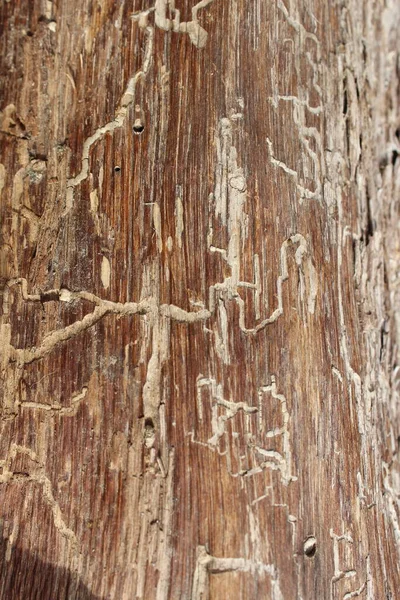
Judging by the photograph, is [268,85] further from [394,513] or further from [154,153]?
[394,513]

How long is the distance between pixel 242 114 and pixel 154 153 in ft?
0.74

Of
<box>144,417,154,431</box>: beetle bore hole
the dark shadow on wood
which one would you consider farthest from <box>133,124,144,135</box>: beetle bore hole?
the dark shadow on wood

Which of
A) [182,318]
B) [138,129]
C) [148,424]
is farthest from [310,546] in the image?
[138,129]

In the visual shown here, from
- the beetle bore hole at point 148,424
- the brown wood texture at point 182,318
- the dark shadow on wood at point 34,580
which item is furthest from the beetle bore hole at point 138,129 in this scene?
the dark shadow on wood at point 34,580

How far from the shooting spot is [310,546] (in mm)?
1271

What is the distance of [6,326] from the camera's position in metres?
1.33

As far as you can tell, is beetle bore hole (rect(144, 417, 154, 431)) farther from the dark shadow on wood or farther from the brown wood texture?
the dark shadow on wood

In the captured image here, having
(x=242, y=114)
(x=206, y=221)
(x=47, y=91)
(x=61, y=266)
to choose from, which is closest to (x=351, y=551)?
(x=206, y=221)

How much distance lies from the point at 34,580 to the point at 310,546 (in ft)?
1.83

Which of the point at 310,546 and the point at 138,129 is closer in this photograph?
the point at 310,546

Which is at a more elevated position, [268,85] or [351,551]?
[268,85]

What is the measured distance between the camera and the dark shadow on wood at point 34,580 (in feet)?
3.93

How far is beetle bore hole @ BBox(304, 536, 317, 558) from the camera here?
4.15 ft

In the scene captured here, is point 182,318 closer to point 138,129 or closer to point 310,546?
point 138,129
